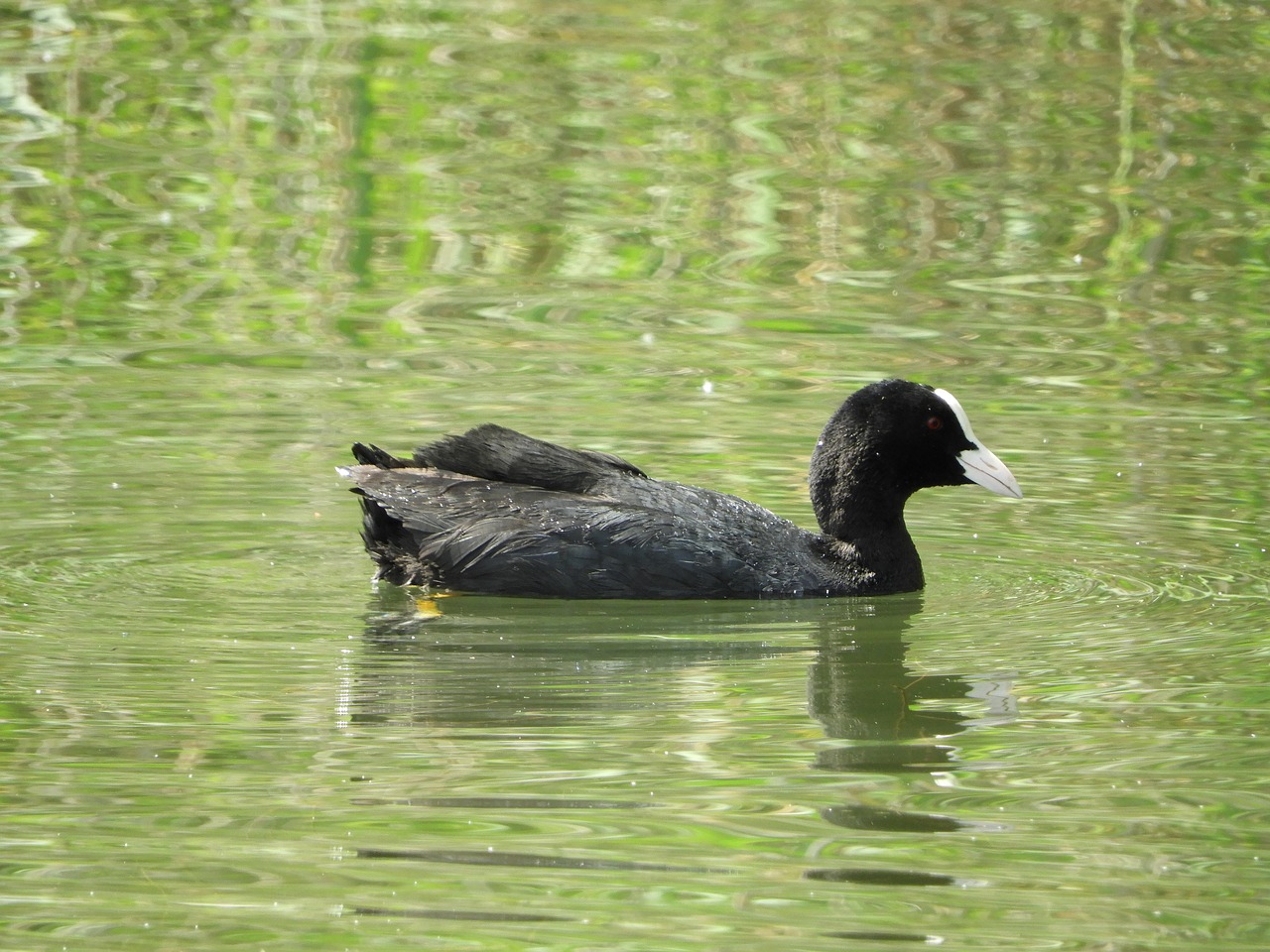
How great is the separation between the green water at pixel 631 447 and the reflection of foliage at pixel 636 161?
2.1 inches

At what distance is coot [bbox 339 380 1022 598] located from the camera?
25.6 ft

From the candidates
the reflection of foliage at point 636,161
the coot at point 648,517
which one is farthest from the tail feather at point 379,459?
the reflection of foliage at point 636,161

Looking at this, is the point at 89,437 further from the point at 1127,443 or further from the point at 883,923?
the point at 883,923

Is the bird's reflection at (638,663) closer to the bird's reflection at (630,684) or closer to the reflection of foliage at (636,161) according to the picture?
the bird's reflection at (630,684)

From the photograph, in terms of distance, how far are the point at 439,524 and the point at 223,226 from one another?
654cm

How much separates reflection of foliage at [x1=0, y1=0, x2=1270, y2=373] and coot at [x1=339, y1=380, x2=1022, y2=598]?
12.7ft

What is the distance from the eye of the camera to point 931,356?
11.4m

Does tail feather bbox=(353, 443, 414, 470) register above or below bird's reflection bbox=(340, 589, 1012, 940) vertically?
above

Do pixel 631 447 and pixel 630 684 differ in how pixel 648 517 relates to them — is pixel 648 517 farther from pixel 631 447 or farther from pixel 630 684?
pixel 631 447

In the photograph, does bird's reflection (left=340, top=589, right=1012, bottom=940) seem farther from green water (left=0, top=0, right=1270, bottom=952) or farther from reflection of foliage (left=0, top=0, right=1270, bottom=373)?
reflection of foliage (left=0, top=0, right=1270, bottom=373)

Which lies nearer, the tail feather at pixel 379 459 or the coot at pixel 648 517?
the coot at pixel 648 517

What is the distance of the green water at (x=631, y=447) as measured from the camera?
5176 millimetres

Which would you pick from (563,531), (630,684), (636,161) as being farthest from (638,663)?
(636,161)

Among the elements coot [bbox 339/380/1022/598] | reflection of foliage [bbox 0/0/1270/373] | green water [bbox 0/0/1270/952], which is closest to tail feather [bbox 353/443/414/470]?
coot [bbox 339/380/1022/598]
